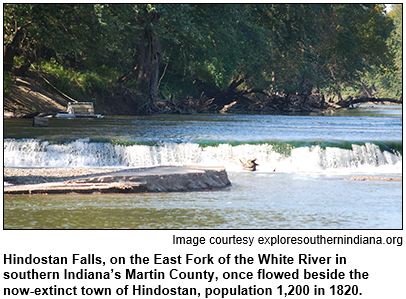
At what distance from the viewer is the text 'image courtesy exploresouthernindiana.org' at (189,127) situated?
1186cm

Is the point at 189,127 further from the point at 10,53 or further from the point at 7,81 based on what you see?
the point at 10,53

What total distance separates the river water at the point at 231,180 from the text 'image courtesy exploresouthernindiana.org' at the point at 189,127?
5 cm

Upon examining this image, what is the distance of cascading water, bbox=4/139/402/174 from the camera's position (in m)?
20.8

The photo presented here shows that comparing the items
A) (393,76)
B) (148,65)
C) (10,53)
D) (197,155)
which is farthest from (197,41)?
(393,76)

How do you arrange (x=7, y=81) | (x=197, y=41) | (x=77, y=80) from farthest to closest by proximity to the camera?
(x=197, y=41)
(x=77, y=80)
(x=7, y=81)

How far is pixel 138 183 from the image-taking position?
13.6m

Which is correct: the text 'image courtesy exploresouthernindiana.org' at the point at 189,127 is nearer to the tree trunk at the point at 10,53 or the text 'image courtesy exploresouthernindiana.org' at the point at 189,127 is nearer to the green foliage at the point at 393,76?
the tree trunk at the point at 10,53

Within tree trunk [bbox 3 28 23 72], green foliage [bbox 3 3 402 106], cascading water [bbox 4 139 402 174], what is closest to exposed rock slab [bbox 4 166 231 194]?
cascading water [bbox 4 139 402 174]

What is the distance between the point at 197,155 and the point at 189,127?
9.35m

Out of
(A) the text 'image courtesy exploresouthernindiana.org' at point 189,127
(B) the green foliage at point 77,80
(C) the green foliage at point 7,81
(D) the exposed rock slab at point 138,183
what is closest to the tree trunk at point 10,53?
(A) the text 'image courtesy exploresouthernindiana.org' at point 189,127

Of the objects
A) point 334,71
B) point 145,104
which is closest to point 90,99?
point 145,104

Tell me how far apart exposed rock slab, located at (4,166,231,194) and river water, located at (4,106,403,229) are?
37cm

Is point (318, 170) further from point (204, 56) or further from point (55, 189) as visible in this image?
point (204, 56)

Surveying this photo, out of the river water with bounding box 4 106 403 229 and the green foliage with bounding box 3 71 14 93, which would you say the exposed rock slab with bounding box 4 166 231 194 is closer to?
the river water with bounding box 4 106 403 229
